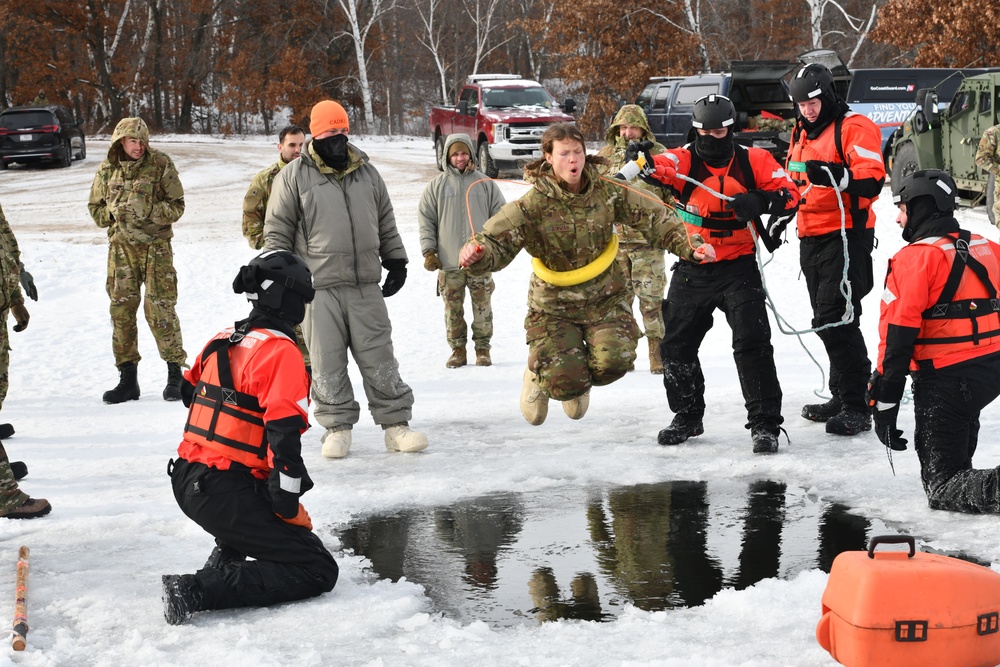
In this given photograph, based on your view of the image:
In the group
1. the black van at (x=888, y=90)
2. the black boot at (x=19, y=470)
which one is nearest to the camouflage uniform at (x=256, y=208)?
the black boot at (x=19, y=470)

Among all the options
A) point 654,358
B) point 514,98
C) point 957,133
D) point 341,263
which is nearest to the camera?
point 341,263

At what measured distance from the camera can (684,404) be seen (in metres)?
6.93

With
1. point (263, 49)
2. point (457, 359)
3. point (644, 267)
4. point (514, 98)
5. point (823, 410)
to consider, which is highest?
point (263, 49)

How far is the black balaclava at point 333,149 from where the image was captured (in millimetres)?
6664

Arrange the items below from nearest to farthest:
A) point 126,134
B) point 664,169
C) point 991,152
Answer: point 664,169 → point 126,134 → point 991,152

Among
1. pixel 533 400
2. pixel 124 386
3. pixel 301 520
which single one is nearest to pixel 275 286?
pixel 301 520

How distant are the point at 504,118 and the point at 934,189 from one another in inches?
613

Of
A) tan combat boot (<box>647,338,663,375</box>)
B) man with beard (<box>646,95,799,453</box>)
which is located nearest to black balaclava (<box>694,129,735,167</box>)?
man with beard (<box>646,95,799,453</box>)

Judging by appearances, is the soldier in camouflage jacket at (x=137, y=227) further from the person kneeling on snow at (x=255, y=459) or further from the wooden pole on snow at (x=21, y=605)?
the person kneeling on snow at (x=255, y=459)

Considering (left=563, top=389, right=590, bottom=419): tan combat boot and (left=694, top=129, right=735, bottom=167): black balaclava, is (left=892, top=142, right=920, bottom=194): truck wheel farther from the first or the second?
(left=563, top=389, right=590, bottom=419): tan combat boot

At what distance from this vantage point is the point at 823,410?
7.29 meters

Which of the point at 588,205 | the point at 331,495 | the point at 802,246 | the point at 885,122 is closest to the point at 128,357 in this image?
the point at 331,495

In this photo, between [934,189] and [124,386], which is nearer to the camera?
[934,189]

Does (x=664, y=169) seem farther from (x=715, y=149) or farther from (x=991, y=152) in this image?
(x=991, y=152)
